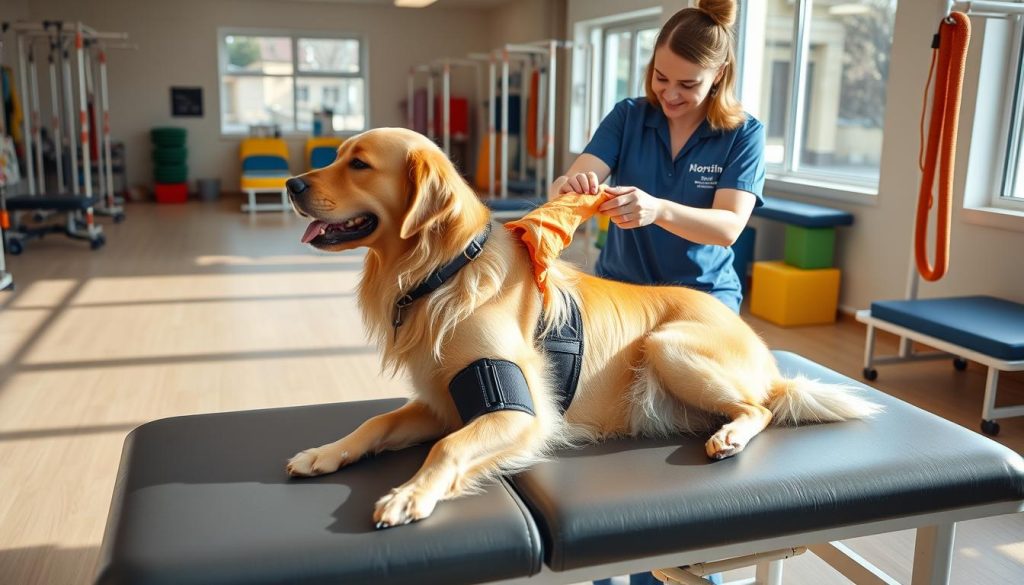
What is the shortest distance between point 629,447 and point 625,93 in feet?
26.1

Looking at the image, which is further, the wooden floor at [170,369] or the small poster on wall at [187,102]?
the small poster on wall at [187,102]

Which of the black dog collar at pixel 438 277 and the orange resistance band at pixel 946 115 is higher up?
the orange resistance band at pixel 946 115

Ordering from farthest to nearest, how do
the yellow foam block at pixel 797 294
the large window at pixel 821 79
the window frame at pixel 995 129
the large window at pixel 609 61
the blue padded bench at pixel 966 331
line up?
the large window at pixel 609 61
the large window at pixel 821 79
the yellow foam block at pixel 797 294
the window frame at pixel 995 129
the blue padded bench at pixel 966 331

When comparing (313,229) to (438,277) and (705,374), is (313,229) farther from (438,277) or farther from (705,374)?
(705,374)

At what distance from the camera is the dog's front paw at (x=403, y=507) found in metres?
1.15

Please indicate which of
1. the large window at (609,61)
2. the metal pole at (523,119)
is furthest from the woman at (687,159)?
the metal pole at (523,119)

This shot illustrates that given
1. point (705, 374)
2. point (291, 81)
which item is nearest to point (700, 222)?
point (705, 374)

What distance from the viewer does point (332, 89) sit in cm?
1238

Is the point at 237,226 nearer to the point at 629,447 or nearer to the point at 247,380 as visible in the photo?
the point at 247,380

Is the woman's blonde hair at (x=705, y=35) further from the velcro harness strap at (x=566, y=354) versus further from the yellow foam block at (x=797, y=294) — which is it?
the yellow foam block at (x=797, y=294)

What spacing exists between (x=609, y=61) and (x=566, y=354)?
825cm

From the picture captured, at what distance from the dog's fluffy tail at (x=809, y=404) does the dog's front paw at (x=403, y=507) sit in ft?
2.45

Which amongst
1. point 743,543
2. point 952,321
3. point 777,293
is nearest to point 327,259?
point 777,293

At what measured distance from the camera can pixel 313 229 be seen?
1307mm
